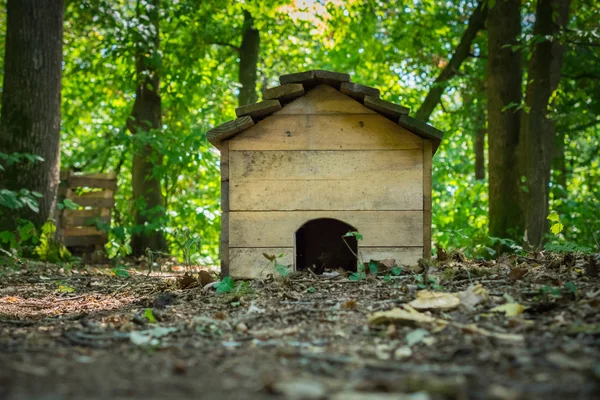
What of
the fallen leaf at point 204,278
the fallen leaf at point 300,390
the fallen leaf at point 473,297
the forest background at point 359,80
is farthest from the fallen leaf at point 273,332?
the forest background at point 359,80

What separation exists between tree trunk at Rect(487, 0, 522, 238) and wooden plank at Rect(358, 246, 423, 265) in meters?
3.47

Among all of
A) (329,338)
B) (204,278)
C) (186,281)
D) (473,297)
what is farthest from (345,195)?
(329,338)

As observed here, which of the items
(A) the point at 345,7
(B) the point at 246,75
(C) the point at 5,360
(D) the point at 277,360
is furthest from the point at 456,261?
(B) the point at 246,75

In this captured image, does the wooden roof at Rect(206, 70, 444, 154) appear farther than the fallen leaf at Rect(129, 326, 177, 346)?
Yes

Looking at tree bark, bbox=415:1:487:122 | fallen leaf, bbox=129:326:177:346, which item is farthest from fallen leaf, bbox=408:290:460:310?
tree bark, bbox=415:1:487:122

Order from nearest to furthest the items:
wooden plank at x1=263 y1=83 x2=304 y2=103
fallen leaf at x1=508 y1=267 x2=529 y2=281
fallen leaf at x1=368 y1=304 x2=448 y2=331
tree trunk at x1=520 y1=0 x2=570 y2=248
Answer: fallen leaf at x1=368 y1=304 x2=448 y2=331, fallen leaf at x1=508 y1=267 x2=529 y2=281, wooden plank at x1=263 y1=83 x2=304 y2=103, tree trunk at x1=520 y1=0 x2=570 y2=248

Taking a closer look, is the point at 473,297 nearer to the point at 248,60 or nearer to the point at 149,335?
the point at 149,335

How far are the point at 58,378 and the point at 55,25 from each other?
7290 mm

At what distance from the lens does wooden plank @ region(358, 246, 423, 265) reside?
5.55 metres

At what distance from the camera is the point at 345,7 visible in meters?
11.9

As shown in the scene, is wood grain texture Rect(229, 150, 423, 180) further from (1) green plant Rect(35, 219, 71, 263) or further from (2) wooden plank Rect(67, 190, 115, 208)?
(2) wooden plank Rect(67, 190, 115, 208)

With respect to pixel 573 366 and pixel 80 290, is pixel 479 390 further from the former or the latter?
pixel 80 290

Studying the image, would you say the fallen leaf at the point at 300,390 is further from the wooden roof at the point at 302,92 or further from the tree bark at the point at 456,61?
the tree bark at the point at 456,61

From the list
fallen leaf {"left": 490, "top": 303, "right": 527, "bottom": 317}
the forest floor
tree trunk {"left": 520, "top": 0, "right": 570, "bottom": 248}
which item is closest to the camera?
the forest floor
